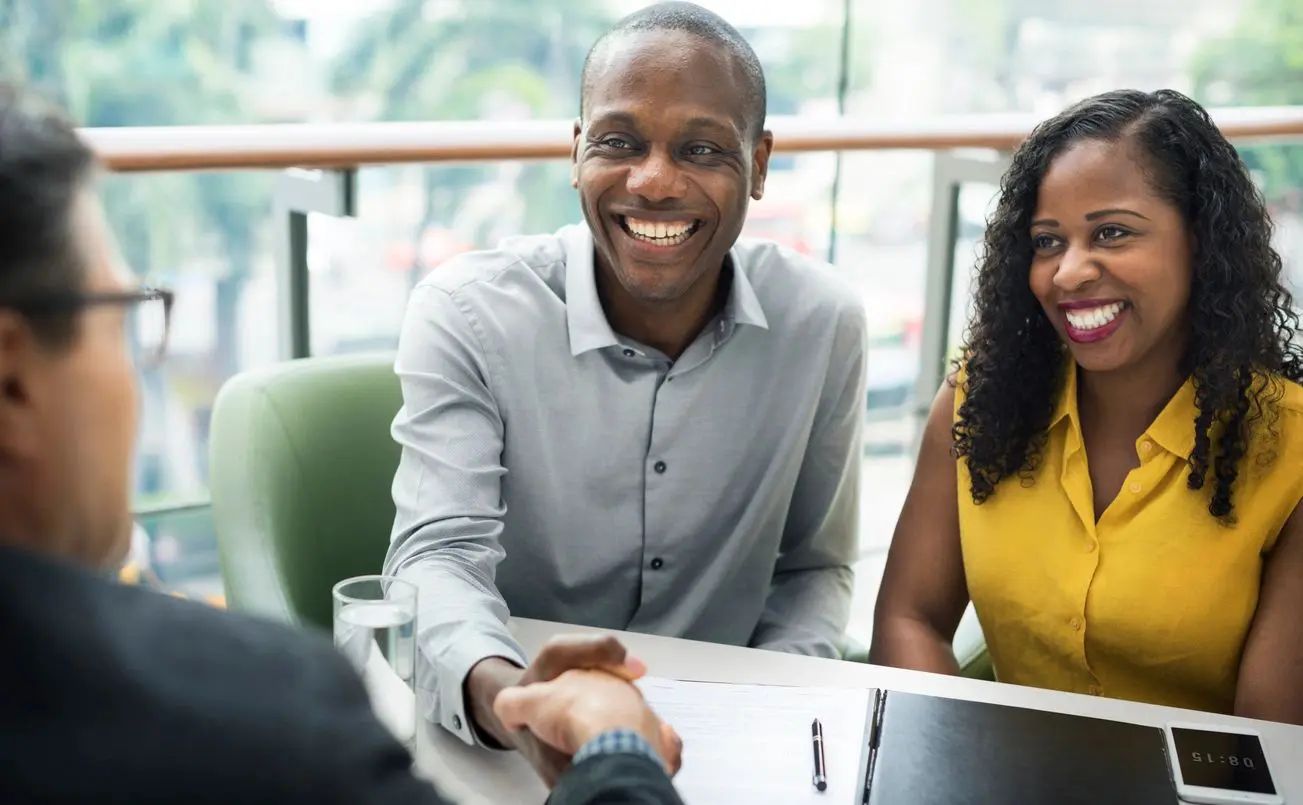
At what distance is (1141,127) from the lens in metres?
1.71

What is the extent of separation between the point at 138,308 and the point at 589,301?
1062mm

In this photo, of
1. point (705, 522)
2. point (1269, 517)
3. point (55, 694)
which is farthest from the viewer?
point (705, 522)

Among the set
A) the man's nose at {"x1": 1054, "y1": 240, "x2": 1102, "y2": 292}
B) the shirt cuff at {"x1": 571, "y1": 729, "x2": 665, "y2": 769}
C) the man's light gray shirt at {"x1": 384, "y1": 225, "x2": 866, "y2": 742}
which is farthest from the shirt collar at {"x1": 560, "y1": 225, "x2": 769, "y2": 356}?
the shirt cuff at {"x1": 571, "y1": 729, "x2": 665, "y2": 769}

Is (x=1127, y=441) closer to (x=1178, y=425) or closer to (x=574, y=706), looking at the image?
(x=1178, y=425)

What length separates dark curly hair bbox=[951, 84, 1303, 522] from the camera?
169 centimetres

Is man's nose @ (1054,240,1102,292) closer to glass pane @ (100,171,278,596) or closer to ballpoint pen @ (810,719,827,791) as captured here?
ballpoint pen @ (810,719,827,791)

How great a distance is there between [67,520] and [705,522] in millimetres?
1156

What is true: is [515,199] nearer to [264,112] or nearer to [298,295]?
[264,112]

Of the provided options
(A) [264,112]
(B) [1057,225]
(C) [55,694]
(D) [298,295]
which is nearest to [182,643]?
(C) [55,694]

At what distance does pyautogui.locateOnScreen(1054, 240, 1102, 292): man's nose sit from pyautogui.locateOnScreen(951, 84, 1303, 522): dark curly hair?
0.10 m

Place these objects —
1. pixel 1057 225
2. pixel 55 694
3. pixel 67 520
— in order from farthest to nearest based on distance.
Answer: pixel 1057 225 < pixel 67 520 < pixel 55 694

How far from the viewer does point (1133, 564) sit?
168cm

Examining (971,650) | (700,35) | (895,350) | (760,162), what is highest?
(700,35)

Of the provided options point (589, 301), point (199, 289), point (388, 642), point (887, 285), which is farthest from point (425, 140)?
point (887, 285)
